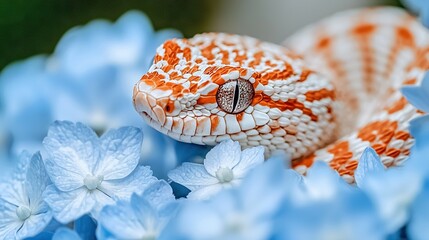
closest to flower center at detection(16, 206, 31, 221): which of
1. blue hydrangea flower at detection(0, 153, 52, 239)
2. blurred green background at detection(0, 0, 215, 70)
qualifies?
blue hydrangea flower at detection(0, 153, 52, 239)

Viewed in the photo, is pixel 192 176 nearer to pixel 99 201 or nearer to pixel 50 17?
pixel 99 201

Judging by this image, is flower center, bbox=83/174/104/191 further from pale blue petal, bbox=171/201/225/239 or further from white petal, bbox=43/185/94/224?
pale blue petal, bbox=171/201/225/239

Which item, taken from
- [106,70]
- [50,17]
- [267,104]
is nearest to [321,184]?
[267,104]

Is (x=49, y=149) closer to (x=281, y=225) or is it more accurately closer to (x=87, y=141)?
(x=87, y=141)

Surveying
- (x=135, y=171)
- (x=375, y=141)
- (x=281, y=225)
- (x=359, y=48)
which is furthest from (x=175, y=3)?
(x=281, y=225)

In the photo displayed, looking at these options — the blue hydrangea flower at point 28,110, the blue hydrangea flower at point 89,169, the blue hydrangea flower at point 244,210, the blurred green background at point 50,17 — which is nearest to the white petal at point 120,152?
the blue hydrangea flower at point 89,169

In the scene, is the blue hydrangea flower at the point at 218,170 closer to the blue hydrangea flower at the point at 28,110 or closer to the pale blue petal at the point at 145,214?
the pale blue petal at the point at 145,214
